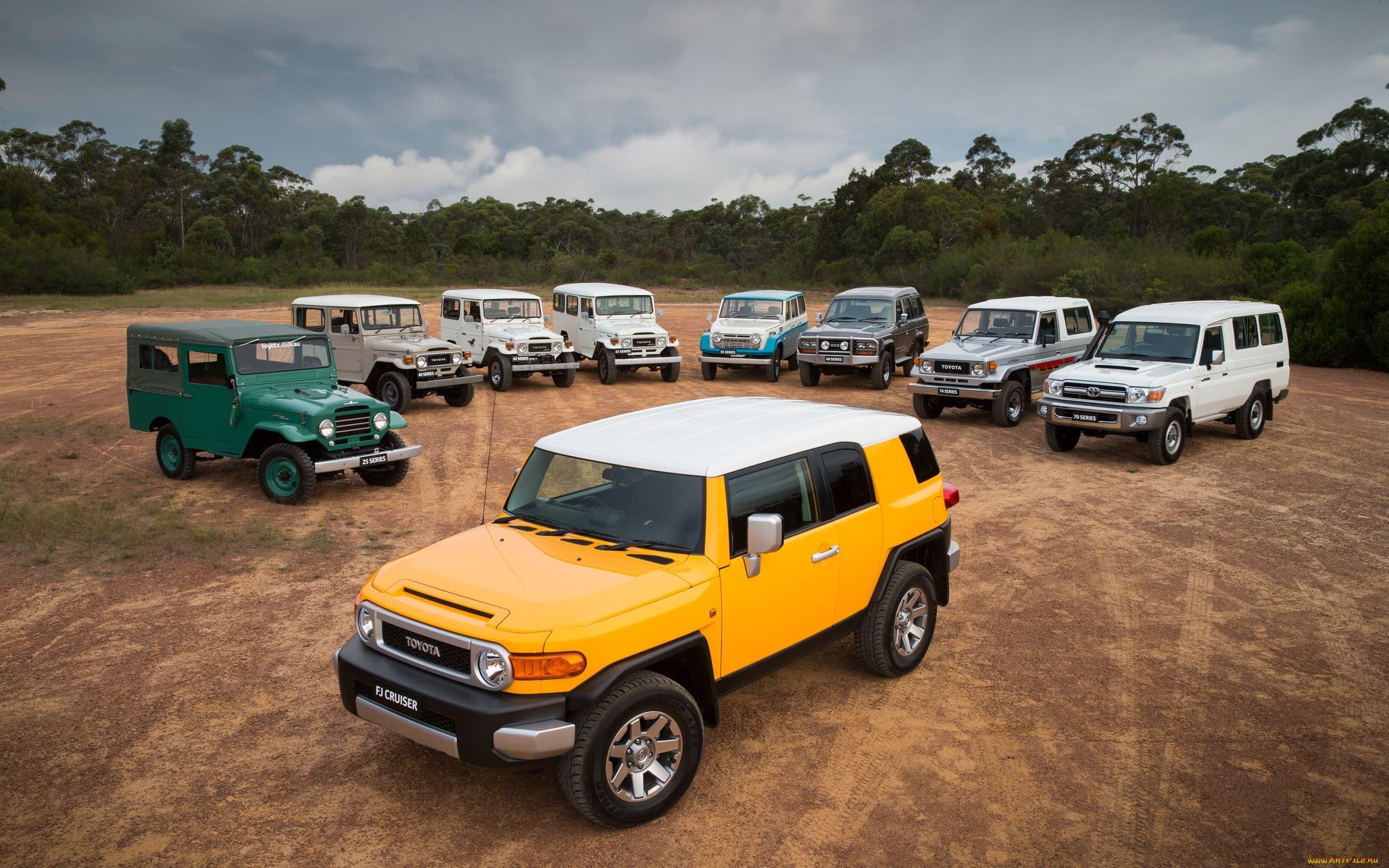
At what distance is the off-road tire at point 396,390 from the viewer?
15.6m

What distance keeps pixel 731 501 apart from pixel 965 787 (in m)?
1.92

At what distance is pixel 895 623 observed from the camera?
18.7ft

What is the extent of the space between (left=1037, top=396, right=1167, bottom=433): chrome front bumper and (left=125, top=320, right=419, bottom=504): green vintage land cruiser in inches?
335

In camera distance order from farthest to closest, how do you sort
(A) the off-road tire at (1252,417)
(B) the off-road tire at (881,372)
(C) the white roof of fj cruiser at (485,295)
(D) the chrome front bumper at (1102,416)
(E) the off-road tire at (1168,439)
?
1. (C) the white roof of fj cruiser at (485,295)
2. (B) the off-road tire at (881,372)
3. (A) the off-road tire at (1252,417)
4. (E) the off-road tire at (1168,439)
5. (D) the chrome front bumper at (1102,416)

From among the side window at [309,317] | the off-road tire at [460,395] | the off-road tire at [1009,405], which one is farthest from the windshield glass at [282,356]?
the off-road tire at [1009,405]

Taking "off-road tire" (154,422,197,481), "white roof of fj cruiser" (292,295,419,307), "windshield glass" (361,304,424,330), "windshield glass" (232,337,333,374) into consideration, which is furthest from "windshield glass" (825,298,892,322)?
"off-road tire" (154,422,197,481)

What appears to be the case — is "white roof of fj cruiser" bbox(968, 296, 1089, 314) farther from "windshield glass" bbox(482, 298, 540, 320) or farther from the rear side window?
the rear side window

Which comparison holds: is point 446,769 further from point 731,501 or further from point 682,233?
point 682,233

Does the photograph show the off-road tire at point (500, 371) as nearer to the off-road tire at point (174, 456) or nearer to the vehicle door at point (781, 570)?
the off-road tire at point (174, 456)

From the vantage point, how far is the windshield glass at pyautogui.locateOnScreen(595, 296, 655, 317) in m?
20.1

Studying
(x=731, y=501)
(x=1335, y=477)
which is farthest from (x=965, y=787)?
(x=1335, y=477)

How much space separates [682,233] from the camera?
262 feet

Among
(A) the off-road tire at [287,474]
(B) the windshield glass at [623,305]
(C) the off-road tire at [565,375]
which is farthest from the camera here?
(B) the windshield glass at [623,305]

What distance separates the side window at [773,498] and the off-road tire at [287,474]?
6.87 meters
